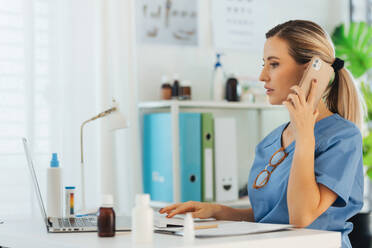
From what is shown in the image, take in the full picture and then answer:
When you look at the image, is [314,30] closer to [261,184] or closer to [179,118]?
[261,184]

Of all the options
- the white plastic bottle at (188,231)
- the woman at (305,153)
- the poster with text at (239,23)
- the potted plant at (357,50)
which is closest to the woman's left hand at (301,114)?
the woman at (305,153)

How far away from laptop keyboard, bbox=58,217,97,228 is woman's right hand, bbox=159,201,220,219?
20 centimetres

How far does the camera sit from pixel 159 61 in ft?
9.59

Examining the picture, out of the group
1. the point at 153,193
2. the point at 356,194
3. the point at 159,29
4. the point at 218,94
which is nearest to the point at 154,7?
the point at 159,29

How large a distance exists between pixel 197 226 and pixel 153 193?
4.51 ft

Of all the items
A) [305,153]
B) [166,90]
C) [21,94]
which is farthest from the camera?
[166,90]

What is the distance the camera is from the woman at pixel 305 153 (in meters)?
1.46

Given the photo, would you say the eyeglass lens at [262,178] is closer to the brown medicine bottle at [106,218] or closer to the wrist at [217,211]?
the wrist at [217,211]

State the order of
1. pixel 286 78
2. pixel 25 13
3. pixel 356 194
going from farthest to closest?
pixel 25 13
pixel 286 78
pixel 356 194

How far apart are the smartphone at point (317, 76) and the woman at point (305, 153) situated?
2cm

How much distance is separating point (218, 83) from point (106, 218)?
1.75 m

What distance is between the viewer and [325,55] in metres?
1.68

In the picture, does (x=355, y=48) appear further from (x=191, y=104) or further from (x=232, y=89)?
(x=191, y=104)

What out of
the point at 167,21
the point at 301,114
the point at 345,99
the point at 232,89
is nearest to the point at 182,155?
the point at 232,89
